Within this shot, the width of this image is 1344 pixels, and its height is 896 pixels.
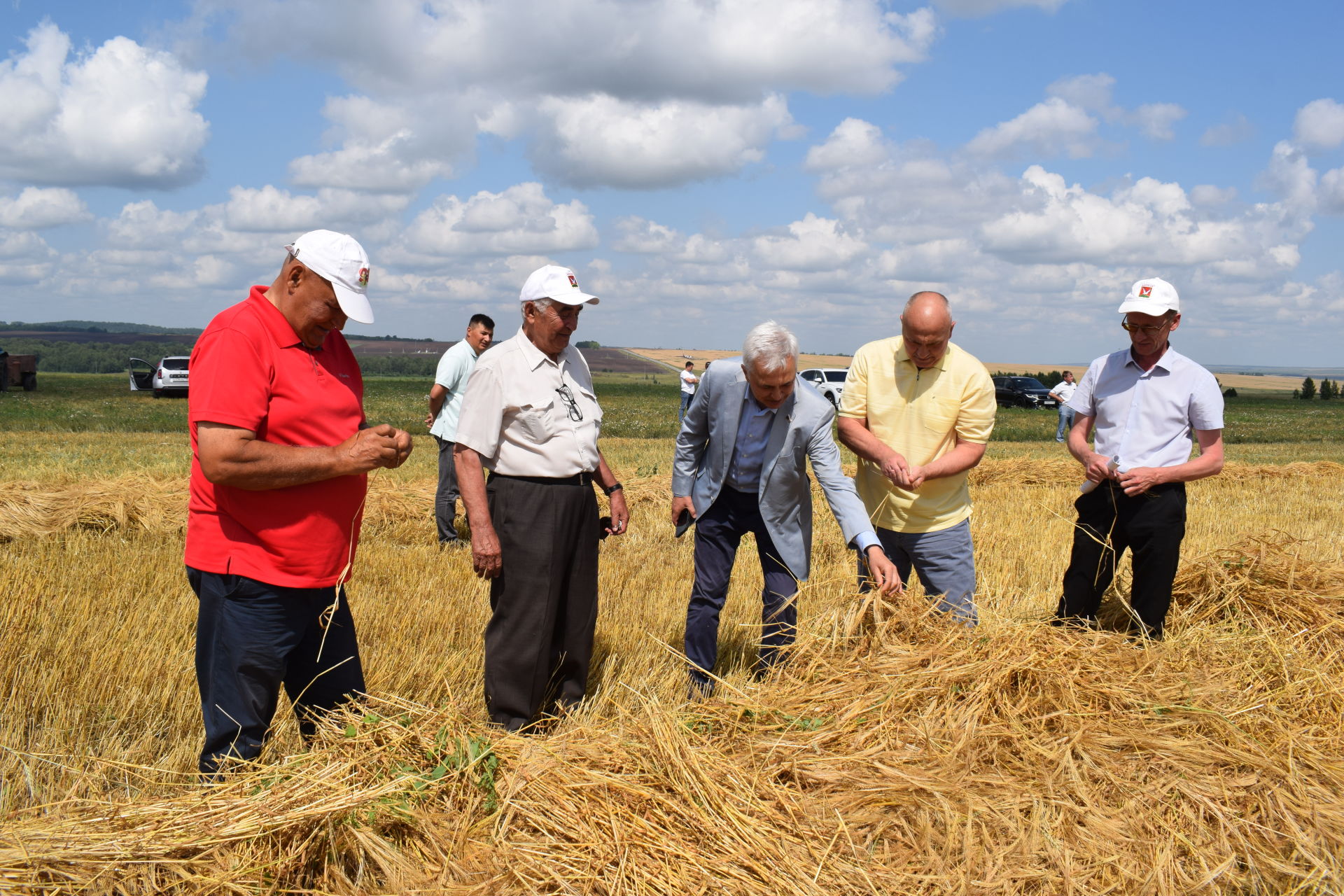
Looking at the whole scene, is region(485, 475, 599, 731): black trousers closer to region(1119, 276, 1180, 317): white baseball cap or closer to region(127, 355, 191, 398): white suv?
region(1119, 276, 1180, 317): white baseball cap

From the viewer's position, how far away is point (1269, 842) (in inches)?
108

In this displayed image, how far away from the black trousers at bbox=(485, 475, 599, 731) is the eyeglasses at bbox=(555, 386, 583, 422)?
11.5 inches

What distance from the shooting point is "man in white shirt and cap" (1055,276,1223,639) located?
4.55 metres

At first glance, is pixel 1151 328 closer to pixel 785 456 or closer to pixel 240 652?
pixel 785 456

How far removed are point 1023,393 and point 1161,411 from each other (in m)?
43.4

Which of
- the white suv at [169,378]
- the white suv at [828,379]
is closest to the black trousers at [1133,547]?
the white suv at [828,379]

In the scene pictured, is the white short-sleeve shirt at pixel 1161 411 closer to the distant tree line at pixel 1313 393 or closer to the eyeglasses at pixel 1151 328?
the eyeglasses at pixel 1151 328

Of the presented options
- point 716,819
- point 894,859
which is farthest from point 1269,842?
point 716,819

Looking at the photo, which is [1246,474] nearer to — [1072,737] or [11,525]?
[1072,737]

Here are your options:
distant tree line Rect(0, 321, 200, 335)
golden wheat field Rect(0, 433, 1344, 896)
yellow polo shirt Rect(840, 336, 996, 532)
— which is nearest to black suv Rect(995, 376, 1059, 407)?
yellow polo shirt Rect(840, 336, 996, 532)

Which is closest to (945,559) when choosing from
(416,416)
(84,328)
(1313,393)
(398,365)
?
(416,416)

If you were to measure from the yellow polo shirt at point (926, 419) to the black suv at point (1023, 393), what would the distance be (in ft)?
138

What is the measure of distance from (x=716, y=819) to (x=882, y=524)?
7.66 feet

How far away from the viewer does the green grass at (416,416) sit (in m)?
23.0
